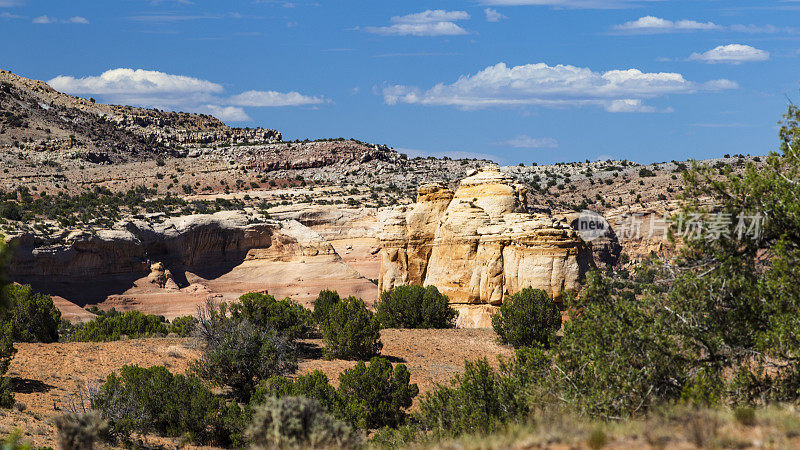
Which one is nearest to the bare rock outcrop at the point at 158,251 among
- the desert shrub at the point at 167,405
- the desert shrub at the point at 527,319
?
the desert shrub at the point at 167,405

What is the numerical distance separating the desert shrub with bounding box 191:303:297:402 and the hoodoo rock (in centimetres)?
1136

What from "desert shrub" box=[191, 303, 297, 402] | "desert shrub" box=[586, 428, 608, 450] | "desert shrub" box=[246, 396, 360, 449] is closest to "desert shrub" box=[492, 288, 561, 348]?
"desert shrub" box=[191, 303, 297, 402]

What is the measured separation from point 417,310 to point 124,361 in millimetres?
13293

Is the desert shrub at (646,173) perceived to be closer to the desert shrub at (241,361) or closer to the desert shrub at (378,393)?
the desert shrub at (241,361)

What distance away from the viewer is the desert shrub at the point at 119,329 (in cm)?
2725

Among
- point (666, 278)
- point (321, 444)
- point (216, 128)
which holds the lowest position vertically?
point (321, 444)

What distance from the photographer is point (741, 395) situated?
1115cm

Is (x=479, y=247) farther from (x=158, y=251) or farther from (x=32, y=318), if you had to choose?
(x=158, y=251)

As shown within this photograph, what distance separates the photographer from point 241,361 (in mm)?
21109

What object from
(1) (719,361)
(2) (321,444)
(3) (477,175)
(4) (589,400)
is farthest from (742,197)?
(3) (477,175)

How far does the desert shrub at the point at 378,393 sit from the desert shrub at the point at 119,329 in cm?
1072

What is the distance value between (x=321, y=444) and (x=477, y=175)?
2596 centimetres

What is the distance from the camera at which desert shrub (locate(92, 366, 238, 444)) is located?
1695 cm

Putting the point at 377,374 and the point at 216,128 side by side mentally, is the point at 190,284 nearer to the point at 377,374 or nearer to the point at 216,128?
the point at 377,374
